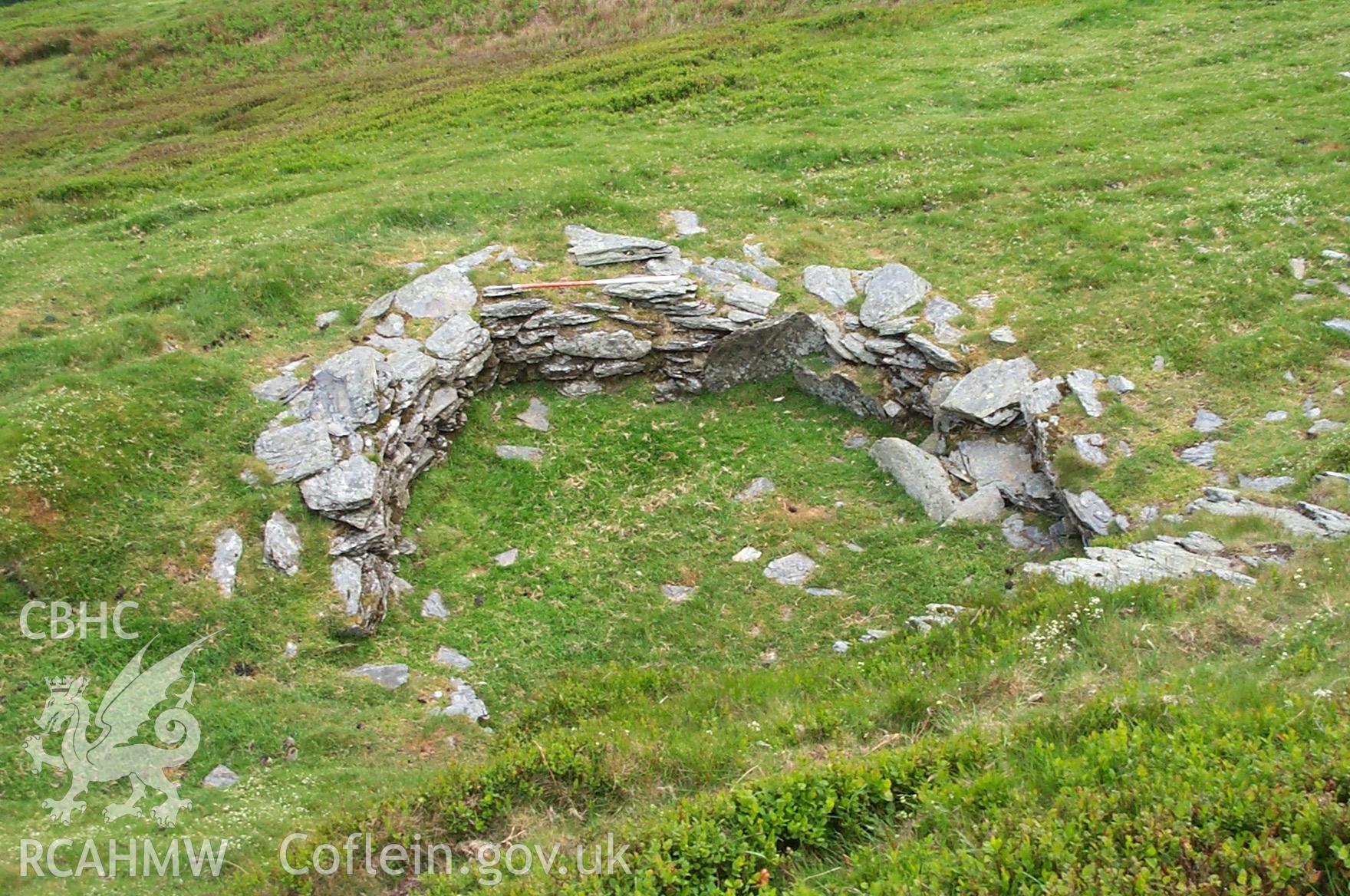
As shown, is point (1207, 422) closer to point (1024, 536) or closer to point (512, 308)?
point (1024, 536)

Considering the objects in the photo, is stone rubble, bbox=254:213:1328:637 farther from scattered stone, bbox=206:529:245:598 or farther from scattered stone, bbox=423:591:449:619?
scattered stone, bbox=206:529:245:598

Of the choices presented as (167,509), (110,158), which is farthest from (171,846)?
(110,158)

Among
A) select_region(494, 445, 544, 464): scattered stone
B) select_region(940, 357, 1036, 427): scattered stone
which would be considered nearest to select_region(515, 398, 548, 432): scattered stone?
select_region(494, 445, 544, 464): scattered stone

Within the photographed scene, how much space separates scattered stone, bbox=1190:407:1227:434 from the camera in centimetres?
1644

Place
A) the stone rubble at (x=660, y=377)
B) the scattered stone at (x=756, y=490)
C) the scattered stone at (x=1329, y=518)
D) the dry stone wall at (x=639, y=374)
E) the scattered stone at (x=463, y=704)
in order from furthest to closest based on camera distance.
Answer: the scattered stone at (x=756, y=490) < the dry stone wall at (x=639, y=374) < the stone rubble at (x=660, y=377) < the scattered stone at (x=463, y=704) < the scattered stone at (x=1329, y=518)

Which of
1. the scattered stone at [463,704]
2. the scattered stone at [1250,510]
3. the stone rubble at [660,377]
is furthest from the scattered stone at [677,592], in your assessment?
the scattered stone at [1250,510]

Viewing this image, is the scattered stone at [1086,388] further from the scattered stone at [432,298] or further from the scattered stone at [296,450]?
the scattered stone at [296,450]

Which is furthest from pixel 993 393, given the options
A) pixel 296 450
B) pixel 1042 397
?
pixel 296 450

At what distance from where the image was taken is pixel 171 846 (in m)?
9.92

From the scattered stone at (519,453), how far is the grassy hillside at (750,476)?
0.51 metres

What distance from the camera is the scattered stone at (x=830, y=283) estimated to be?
2195 cm

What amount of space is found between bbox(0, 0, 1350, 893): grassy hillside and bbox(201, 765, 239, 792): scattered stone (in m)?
0.24

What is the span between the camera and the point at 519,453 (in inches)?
789

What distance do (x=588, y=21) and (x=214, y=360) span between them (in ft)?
129
